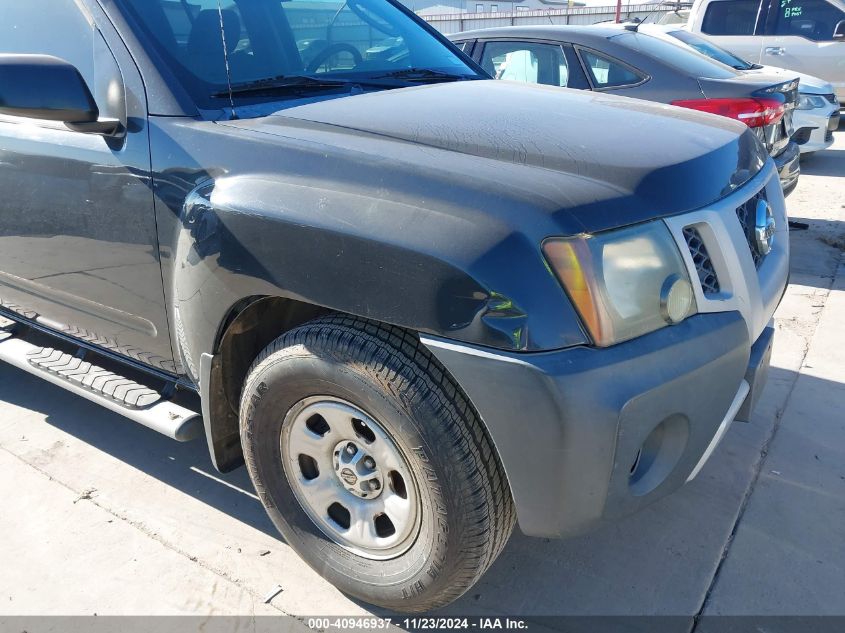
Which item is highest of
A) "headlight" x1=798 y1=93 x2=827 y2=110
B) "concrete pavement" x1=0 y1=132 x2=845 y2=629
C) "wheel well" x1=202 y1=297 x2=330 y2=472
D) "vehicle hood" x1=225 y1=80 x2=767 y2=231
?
"vehicle hood" x1=225 y1=80 x2=767 y2=231

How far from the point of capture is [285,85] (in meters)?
2.67

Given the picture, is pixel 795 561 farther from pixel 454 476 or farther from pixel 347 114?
pixel 347 114

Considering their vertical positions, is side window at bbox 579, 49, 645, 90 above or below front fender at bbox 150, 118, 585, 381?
above

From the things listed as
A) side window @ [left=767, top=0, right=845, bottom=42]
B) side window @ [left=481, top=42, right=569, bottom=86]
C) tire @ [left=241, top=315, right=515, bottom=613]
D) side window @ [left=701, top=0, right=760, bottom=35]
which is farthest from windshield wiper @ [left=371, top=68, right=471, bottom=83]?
side window @ [left=767, top=0, right=845, bottom=42]

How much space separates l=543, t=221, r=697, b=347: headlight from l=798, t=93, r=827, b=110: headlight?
7.15 meters

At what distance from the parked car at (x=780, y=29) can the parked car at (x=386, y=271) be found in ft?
29.6

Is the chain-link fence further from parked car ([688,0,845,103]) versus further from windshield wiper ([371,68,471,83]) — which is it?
windshield wiper ([371,68,471,83])

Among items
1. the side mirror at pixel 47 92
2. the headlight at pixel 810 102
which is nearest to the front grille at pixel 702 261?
the side mirror at pixel 47 92

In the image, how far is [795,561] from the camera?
2.50 meters

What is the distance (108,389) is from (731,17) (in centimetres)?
1041

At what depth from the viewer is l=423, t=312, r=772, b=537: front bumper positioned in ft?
5.71

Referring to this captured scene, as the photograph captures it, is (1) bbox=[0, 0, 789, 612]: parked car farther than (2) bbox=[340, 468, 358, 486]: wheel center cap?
No

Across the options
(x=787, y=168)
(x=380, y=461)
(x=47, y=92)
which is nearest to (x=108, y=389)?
(x=47, y=92)

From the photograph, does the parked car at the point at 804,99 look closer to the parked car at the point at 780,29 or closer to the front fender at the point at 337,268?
the parked car at the point at 780,29
